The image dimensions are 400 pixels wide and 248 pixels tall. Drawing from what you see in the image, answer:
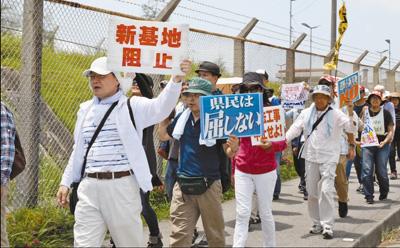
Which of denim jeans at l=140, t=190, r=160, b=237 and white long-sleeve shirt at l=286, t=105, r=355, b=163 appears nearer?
denim jeans at l=140, t=190, r=160, b=237

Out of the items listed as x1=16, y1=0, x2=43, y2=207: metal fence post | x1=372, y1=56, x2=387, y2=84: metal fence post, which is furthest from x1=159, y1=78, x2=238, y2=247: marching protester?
x1=372, y1=56, x2=387, y2=84: metal fence post

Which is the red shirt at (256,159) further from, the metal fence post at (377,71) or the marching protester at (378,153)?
the metal fence post at (377,71)

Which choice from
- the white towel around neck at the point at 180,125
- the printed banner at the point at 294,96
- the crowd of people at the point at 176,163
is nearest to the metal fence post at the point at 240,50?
the printed banner at the point at 294,96

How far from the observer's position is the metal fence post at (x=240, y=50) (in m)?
10.6

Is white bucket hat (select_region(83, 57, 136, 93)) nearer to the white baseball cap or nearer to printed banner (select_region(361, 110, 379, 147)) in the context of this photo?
the white baseball cap

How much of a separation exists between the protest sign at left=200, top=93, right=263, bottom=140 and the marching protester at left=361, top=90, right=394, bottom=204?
15.1ft

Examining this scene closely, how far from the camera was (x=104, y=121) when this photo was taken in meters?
4.14

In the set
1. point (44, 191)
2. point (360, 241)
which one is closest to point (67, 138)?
point (44, 191)

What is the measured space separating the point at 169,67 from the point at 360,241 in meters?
3.46

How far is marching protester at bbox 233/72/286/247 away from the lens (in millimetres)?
5555

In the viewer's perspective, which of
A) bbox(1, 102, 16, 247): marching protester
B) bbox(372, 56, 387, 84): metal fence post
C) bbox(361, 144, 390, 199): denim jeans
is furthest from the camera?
bbox(372, 56, 387, 84): metal fence post

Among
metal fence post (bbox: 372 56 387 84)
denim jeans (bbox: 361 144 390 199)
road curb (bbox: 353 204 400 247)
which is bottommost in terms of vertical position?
road curb (bbox: 353 204 400 247)

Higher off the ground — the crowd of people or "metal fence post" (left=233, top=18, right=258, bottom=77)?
"metal fence post" (left=233, top=18, right=258, bottom=77)

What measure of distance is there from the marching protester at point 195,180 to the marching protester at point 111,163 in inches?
35.4
